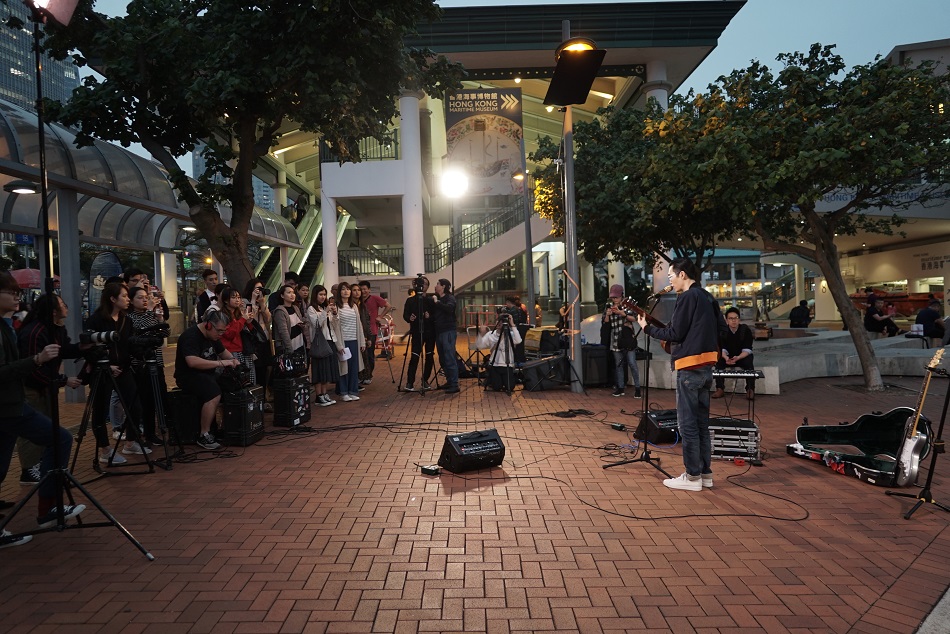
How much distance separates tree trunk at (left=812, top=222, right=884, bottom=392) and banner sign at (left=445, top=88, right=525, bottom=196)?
13.0 meters

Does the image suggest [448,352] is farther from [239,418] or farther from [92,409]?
[92,409]

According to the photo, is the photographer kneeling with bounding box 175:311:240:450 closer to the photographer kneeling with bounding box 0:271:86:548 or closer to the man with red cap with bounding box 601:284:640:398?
the photographer kneeling with bounding box 0:271:86:548

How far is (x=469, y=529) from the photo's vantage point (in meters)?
4.13

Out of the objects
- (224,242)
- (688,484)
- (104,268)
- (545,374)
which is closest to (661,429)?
(688,484)

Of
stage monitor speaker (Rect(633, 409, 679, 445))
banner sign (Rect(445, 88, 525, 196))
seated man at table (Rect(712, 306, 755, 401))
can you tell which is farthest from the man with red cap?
banner sign (Rect(445, 88, 525, 196))

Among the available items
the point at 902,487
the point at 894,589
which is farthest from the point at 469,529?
the point at 902,487

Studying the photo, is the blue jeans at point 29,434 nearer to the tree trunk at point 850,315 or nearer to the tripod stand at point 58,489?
the tripod stand at point 58,489

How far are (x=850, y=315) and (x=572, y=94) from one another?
20.4 feet

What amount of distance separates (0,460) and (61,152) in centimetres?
707

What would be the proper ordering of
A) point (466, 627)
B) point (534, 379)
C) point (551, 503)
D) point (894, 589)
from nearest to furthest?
1. point (466, 627)
2. point (894, 589)
3. point (551, 503)
4. point (534, 379)

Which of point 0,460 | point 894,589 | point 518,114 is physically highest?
point 518,114

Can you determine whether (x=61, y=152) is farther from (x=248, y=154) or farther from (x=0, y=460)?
(x=0, y=460)

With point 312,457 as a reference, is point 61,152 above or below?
above

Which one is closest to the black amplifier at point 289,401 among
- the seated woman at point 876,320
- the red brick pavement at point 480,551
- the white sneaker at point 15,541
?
the red brick pavement at point 480,551
